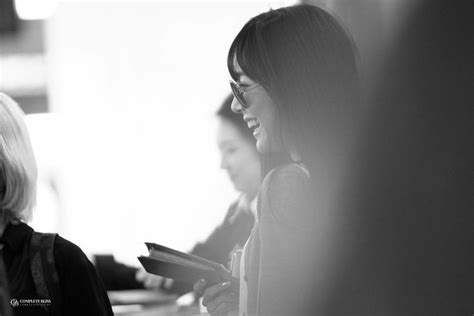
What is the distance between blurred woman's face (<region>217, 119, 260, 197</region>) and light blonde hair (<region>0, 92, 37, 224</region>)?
123 cm

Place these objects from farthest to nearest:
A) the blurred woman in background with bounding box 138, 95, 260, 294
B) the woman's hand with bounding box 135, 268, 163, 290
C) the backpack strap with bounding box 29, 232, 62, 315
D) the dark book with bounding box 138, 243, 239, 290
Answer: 1. the woman's hand with bounding box 135, 268, 163, 290
2. the blurred woman in background with bounding box 138, 95, 260, 294
3. the backpack strap with bounding box 29, 232, 62, 315
4. the dark book with bounding box 138, 243, 239, 290

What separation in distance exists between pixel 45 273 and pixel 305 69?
0.75 metres

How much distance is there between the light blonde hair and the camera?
208 centimetres

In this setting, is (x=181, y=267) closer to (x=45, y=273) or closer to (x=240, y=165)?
(x=45, y=273)

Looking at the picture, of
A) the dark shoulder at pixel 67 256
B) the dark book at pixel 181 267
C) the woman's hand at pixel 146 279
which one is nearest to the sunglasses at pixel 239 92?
the dark book at pixel 181 267

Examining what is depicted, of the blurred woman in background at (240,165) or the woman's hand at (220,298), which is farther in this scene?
the blurred woman in background at (240,165)

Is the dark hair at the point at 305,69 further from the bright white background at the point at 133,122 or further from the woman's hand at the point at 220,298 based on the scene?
the bright white background at the point at 133,122

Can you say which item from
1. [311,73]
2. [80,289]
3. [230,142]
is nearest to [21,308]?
[80,289]

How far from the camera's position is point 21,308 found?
1951mm

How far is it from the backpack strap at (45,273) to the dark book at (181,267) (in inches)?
9.6

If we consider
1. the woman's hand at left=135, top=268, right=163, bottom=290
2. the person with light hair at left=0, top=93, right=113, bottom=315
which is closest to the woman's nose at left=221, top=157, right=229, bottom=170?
the person with light hair at left=0, top=93, right=113, bottom=315

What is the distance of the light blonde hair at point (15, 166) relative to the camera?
208cm

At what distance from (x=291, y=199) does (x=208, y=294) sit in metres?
0.35

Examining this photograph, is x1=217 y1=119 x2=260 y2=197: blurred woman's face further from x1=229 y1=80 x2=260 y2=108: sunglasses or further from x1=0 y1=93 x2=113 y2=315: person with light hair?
x1=229 y1=80 x2=260 y2=108: sunglasses
